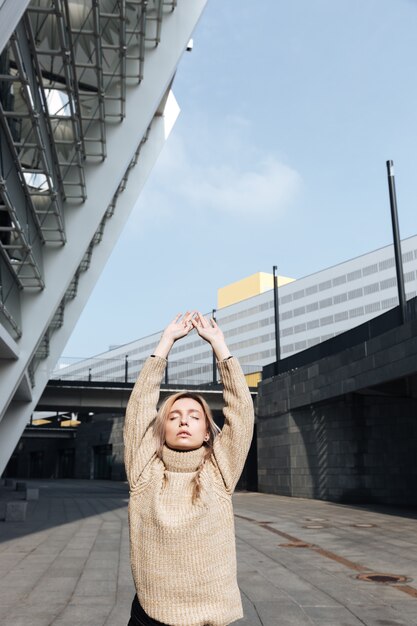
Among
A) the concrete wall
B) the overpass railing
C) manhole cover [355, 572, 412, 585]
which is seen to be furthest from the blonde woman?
the overpass railing

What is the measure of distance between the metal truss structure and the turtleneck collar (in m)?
12.4

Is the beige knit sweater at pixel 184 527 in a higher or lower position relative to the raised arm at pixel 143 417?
lower

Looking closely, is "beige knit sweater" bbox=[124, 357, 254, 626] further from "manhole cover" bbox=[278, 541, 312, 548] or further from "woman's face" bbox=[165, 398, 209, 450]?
"manhole cover" bbox=[278, 541, 312, 548]

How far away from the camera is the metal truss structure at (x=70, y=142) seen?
15.0 metres

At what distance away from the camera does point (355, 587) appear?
8.44 meters

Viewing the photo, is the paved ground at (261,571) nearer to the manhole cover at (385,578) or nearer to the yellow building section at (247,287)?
the manhole cover at (385,578)

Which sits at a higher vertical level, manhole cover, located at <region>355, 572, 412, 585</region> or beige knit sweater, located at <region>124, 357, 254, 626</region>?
beige knit sweater, located at <region>124, 357, 254, 626</region>

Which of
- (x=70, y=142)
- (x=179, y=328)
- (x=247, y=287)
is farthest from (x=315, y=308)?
(x=179, y=328)

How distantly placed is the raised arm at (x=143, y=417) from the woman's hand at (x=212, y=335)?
113 millimetres

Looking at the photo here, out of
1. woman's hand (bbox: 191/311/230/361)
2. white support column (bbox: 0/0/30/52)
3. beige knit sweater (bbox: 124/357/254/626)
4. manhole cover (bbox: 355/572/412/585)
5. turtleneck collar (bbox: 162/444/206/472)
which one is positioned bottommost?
manhole cover (bbox: 355/572/412/585)

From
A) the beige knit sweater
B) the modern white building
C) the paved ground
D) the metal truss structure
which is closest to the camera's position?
the beige knit sweater

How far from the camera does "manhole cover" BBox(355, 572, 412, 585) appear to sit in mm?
8914

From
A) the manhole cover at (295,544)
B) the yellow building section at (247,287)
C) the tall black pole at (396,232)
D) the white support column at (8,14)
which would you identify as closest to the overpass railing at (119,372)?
the tall black pole at (396,232)

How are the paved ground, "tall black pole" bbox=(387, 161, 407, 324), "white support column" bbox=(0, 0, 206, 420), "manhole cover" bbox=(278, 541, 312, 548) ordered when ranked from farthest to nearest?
"tall black pole" bbox=(387, 161, 407, 324)
"white support column" bbox=(0, 0, 206, 420)
"manhole cover" bbox=(278, 541, 312, 548)
the paved ground
